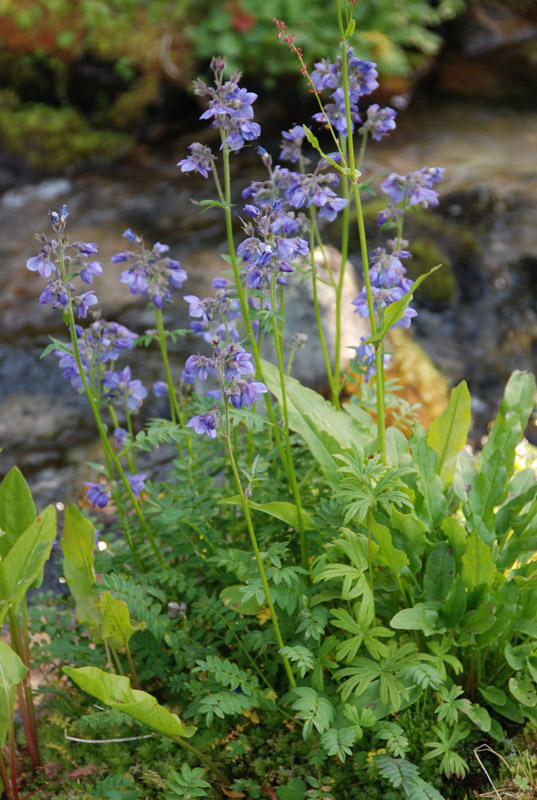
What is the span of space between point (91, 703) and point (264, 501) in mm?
860

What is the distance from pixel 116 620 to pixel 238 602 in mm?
344

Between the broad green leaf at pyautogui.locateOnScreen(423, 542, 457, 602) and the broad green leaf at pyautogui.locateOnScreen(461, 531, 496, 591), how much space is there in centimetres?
6

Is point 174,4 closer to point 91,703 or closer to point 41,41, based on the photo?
point 41,41

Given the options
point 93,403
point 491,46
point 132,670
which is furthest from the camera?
point 491,46

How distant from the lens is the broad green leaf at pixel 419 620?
1910 mm

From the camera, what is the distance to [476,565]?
1.97m

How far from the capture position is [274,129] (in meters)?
7.50

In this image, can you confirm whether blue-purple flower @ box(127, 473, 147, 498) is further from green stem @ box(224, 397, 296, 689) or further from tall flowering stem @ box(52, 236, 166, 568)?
green stem @ box(224, 397, 296, 689)

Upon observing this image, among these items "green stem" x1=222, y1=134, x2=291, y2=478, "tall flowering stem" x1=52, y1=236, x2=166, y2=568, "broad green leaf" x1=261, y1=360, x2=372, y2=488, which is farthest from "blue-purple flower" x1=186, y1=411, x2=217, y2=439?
"broad green leaf" x1=261, y1=360, x2=372, y2=488

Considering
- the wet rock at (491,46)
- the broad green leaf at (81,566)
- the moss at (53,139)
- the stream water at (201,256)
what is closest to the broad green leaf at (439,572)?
the broad green leaf at (81,566)

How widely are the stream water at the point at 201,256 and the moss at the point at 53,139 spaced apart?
339 millimetres

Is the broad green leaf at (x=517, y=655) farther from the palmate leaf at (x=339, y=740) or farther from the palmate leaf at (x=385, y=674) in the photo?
the palmate leaf at (x=339, y=740)

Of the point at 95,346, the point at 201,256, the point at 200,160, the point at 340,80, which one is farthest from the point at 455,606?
the point at 201,256

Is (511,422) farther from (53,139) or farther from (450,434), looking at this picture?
(53,139)
